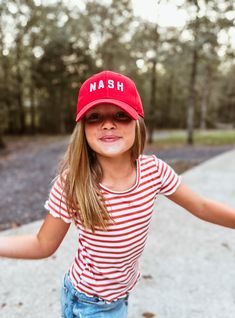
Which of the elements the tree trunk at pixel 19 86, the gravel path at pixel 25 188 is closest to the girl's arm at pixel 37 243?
the gravel path at pixel 25 188

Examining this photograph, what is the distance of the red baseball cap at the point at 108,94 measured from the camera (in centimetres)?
130

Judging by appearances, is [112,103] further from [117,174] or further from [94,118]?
[117,174]

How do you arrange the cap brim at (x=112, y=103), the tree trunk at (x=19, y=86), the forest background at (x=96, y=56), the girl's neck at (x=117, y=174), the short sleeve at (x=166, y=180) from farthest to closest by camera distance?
1. the tree trunk at (x=19, y=86)
2. the forest background at (x=96, y=56)
3. the short sleeve at (x=166, y=180)
4. the girl's neck at (x=117, y=174)
5. the cap brim at (x=112, y=103)

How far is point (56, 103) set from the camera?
26406mm

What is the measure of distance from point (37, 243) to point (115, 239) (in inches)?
12.1

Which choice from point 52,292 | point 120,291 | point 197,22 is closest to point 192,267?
point 52,292

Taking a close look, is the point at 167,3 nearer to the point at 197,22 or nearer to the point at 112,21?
the point at 197,22

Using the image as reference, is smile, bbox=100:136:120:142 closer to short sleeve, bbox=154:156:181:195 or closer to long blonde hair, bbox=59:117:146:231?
long blonde hair, bbox=59:117:146:231

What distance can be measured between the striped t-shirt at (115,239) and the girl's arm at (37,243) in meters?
0.06

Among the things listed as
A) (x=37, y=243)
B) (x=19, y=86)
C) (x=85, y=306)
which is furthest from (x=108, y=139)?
(x=19, y=86)

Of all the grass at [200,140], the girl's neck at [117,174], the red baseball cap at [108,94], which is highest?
the red baseball cap at [108,94]

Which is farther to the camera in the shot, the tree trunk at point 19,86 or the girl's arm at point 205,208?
the tree trunk at point 19,86

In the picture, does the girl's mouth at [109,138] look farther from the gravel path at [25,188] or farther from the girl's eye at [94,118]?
the gravel path at [25,188]

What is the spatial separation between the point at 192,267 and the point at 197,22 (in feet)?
36.4
